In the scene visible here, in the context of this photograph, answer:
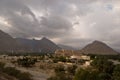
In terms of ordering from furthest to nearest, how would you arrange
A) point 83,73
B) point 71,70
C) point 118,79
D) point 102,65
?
point 71,70 < point 102,65 < point 118,79 < point 83,73

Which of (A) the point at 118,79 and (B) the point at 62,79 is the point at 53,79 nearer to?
(B) the point at 62,79

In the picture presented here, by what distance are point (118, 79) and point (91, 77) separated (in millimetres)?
6429

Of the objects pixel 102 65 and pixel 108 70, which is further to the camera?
pixel 102 65

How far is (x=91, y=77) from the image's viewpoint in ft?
132

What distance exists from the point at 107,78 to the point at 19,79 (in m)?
16.3

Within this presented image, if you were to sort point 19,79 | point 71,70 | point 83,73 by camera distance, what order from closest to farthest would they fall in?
point 83,73, point 19,79, point 71,70

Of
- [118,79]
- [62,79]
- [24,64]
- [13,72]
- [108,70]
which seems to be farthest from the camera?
[24,64]

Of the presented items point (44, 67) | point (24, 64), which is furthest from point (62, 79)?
point (24, 64)

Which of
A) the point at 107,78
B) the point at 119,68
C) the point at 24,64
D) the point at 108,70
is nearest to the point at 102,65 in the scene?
the point at 108,70

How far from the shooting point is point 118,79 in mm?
44625

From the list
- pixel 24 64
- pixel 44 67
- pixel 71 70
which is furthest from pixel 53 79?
pixel 24 64

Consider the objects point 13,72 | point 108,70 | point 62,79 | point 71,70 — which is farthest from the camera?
point 71,70

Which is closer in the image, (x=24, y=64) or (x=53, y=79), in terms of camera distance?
(x=53, y=79)

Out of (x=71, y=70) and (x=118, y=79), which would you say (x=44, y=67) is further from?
(x=118, y=79)
